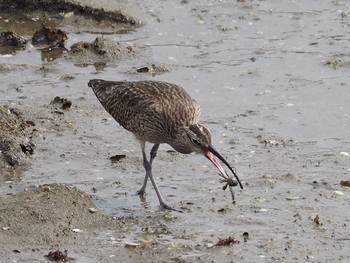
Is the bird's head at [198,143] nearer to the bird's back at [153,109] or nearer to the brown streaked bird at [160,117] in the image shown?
the brown streaked bird at [160,117]

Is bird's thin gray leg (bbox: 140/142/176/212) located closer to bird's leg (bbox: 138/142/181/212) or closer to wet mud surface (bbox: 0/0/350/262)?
bird's leg (bbox: 138/142/181/212)

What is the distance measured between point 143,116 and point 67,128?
1.68 m

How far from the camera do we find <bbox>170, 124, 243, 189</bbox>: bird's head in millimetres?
9938

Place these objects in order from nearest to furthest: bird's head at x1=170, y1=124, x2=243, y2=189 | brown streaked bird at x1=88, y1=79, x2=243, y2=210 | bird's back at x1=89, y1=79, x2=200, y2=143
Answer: bird's head at x1=170, y1=124, x2=243, y2=189
brown streaked bird at x1=88, y1=79, x2=243, y2=210
bird's back at x1=89, y1=79, x2=200, y2=143

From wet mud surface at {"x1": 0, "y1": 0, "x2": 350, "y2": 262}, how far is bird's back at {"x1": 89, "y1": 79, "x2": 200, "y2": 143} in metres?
0.54

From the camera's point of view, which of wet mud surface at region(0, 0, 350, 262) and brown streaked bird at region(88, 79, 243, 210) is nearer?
wet mud surface at region(0, 0, 350, 262)

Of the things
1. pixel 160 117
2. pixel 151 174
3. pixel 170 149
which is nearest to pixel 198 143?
pixel 160 117

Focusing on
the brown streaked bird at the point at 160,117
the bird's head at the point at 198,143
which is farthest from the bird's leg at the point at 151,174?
the bird's head at the point at 198,143

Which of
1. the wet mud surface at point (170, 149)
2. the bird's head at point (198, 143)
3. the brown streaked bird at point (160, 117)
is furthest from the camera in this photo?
the brown streaked bird at point (160, 117)

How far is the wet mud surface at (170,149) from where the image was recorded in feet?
30.8

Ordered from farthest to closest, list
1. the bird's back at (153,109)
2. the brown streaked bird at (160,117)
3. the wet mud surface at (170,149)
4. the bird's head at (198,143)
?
the bird's back at (153,109) → the brown streaked bird at (160,117) → the bird's head at (198,143) → the wet mud surface at (170,149)

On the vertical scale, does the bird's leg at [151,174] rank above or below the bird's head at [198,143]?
below

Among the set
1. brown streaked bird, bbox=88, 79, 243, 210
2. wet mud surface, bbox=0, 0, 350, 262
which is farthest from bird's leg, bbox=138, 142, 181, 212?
wet mud surface, bbox=0, 0, 350, 262

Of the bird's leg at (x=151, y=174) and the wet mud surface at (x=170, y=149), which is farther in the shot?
the bird's leg at (x=151, y=174)
